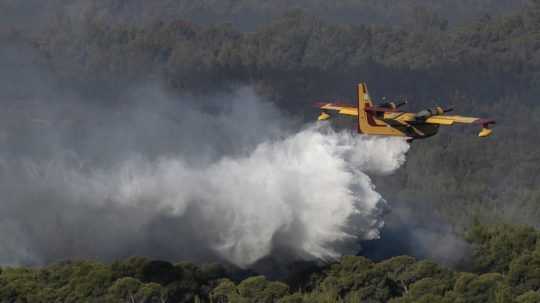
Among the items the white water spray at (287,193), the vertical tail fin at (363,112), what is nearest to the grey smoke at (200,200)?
the white water spray at (287,193)

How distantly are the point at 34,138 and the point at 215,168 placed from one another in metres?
53.0

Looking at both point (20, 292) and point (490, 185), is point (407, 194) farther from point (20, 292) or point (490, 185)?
point (20, 292)

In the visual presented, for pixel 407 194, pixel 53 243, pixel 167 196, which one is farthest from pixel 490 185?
pixel 167 196

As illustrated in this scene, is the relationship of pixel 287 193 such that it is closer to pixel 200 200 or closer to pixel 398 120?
pixel 200 200

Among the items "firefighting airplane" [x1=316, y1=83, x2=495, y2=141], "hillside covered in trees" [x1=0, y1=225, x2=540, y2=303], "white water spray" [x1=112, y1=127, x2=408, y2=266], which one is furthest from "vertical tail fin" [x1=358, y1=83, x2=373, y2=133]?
"hillside covered in trees" [x1=0, y1=225, x2=540, y2=303]

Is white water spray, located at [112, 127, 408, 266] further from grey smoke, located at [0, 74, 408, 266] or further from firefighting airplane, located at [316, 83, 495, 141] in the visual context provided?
firefighting airplane, located at [316, 83, 495, 141]

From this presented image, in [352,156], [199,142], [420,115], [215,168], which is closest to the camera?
[420,115]

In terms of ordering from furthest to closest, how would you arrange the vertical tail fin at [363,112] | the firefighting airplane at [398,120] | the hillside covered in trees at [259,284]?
the hillside covered in trees at [259,284]
the vertical tail fin at [363,112]
the firefighting airplane at [398,120]

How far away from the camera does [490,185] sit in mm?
196000

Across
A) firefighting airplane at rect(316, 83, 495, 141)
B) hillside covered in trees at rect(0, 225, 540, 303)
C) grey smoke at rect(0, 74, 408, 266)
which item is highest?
firefighting airplane at rect(316, 83, 495, 141)

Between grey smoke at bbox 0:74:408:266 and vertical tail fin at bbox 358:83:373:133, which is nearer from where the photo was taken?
vertical tail fin at bbox 358:83:373:133

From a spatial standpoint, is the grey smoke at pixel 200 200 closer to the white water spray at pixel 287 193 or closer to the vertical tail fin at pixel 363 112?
the white water spray at pixel 287 193

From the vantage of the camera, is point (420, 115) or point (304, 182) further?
point (304, 182)

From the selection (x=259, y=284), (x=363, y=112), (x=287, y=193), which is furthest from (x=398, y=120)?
(x=259, y=284)
